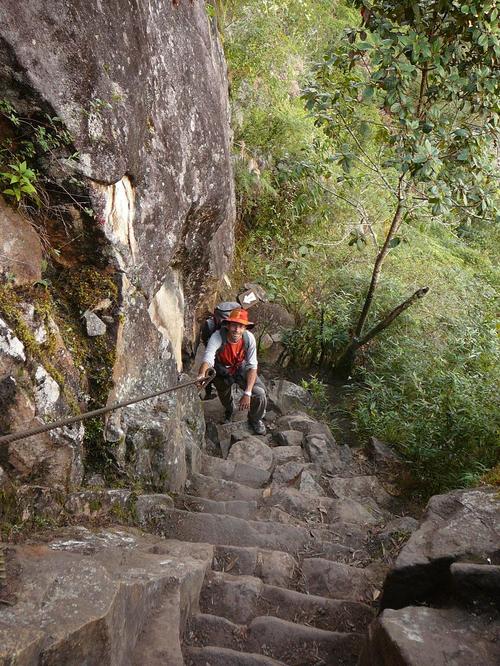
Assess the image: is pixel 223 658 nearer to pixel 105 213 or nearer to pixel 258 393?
pixel 105 213

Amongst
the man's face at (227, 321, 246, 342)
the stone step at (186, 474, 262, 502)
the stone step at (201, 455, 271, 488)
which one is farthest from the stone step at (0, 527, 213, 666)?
the man's face at (227, 321, 246, 342)

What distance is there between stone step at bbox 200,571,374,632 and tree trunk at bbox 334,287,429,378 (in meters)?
6.39

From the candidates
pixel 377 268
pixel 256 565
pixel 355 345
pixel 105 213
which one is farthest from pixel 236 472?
pixel 377 268

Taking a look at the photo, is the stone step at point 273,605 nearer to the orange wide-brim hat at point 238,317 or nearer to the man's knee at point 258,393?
the orange wide-brim hat at point 238,317

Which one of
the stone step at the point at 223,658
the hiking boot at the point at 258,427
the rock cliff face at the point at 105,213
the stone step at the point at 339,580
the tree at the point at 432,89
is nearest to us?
the stone step at the point at 223,658

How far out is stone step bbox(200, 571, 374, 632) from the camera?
3688 mm

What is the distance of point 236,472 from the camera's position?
251 inches

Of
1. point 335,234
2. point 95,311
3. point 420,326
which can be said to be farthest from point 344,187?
point 95,311

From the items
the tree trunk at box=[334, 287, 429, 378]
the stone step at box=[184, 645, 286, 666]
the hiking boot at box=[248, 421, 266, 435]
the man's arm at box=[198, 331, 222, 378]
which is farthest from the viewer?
the tree trunk at box=[334, 287, 429, 378]

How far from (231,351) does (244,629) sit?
13.4 ft

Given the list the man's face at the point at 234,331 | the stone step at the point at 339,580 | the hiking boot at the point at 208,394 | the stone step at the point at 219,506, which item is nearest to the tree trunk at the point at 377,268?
the hiking boot at the point at 208,394

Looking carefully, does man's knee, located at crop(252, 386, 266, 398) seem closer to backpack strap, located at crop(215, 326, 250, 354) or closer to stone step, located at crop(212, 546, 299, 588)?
backpack strap, located at crop(215, 326, 250, 354)

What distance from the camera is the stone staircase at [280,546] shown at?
340cm

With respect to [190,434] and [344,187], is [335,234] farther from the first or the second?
[190,434]
